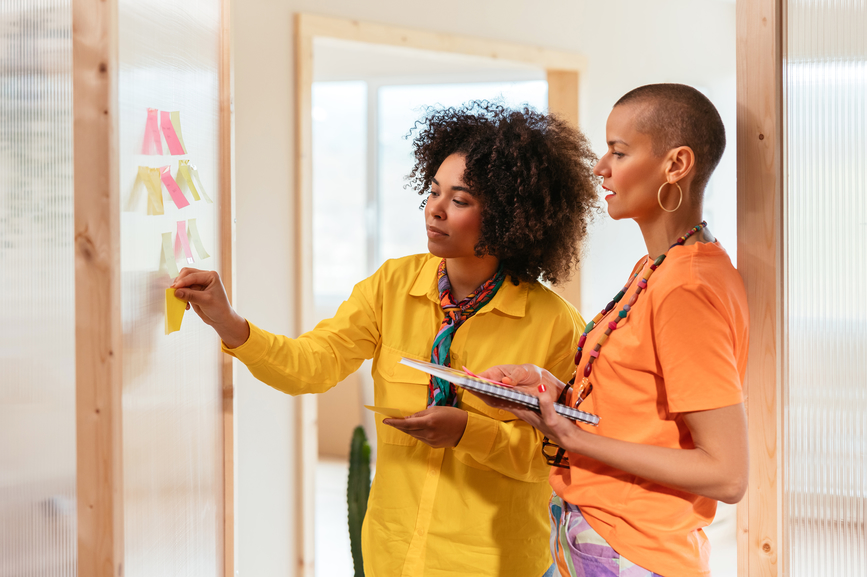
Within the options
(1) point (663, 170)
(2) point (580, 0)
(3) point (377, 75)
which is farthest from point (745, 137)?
(3) point (377, 75)

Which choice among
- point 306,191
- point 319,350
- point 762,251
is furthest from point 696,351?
point 306,191

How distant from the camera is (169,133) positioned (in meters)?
1.39

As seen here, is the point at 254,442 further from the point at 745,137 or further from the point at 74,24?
the point at 745,137

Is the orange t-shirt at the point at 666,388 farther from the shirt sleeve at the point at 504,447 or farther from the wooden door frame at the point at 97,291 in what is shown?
the wooden door frame at the point at 97,291

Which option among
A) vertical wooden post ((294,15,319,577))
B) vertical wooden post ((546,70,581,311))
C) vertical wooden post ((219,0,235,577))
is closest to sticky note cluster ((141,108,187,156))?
vertical wooden post ((219,0,235,577))

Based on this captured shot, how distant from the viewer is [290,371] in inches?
59.0

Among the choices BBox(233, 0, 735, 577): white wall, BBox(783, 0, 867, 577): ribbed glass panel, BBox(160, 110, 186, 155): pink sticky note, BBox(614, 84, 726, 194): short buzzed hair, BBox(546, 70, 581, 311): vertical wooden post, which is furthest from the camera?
BBox(546, 70, 581, 311): vertical wooden post

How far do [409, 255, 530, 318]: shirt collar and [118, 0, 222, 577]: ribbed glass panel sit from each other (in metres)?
0.46

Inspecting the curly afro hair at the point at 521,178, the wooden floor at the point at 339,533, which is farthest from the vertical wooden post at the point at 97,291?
the wooden floor at the point at 339,533

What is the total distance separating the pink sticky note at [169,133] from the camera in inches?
53.9

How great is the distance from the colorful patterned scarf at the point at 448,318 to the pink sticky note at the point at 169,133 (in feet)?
1.93

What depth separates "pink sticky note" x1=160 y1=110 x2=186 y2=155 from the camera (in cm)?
137

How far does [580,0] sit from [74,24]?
269cm

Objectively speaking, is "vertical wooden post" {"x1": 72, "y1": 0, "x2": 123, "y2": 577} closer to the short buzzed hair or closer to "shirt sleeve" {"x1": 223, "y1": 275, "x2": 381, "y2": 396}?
"shirt sleeve" {"x1": 223, "y1": 275, "x2": 381, "y2": 396}
